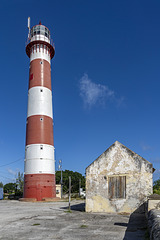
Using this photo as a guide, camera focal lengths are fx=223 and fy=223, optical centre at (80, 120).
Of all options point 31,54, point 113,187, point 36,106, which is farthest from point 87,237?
point 31,54

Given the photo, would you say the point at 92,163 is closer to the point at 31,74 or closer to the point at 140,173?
the point at 140,173

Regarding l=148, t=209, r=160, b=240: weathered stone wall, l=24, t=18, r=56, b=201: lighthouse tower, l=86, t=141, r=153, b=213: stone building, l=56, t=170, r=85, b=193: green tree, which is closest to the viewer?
l=148, t=209, r=160, b=240: weathered stone wall

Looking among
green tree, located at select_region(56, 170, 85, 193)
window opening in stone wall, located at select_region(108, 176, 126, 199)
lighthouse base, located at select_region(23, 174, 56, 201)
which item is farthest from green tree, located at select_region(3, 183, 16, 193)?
window opening in stone wall, located at select_region(108, 176, 126, 199)

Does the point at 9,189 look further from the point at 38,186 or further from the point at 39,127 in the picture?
the point at 39,127

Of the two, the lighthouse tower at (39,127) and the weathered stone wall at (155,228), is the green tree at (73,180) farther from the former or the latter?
the weathered stone wall at (155,228)

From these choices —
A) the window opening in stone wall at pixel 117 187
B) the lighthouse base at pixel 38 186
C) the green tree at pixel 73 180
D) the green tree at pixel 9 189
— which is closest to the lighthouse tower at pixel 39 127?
the lighthouse base at pixel 38 186

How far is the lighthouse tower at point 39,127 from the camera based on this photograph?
99.5 feet

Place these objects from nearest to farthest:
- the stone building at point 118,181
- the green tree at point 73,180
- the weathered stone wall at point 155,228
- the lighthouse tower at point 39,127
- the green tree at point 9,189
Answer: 1. the weathered stone wall at point 155,228
2. the stone building at point 118,181
3. the lighthouse tower at point 39,127
4. the green tree at point 73,180
5. the green tree at point 9,189

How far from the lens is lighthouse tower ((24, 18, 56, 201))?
99.5 feet

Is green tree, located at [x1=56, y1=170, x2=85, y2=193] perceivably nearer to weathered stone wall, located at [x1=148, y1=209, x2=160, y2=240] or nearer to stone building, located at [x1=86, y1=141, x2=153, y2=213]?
stone building, located at [x1=86, y1=141, x2=153, y2=213]

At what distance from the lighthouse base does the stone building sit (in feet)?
46.8

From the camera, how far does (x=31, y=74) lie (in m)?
34.6

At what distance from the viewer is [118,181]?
54.6ft

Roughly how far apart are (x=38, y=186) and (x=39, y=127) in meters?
8.01
